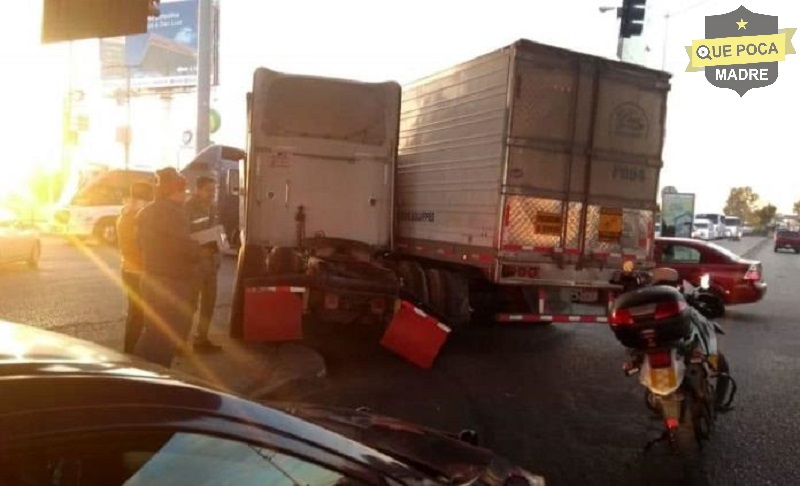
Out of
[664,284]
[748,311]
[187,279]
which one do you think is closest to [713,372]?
[664,284]

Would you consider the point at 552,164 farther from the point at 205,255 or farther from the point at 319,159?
the point at 205,255

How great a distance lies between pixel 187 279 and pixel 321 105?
505cm

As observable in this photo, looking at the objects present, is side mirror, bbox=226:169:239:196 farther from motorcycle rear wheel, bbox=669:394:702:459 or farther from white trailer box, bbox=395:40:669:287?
motorcycle rear wheel, bbox=669:394:702:459

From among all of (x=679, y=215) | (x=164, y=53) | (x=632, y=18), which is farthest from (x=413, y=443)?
(x=164, y=53)

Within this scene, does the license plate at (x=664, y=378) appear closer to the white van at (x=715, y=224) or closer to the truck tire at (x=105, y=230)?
the truck tire at (x=105, y=230)

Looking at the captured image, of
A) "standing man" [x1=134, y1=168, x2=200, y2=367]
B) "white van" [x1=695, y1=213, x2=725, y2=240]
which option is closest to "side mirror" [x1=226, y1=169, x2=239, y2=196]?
"standing man" [x1=134, y1=168, x2=200, y2=367]

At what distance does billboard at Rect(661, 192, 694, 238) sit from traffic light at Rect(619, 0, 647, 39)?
1547cm

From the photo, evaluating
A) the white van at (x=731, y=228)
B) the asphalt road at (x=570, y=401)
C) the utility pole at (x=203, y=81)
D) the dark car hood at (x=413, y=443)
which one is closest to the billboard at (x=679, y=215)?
the utility pole at (x=203, y=81)

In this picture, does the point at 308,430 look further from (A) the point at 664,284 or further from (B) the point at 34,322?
(B) the point at 34,322

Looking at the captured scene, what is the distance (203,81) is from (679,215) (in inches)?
737

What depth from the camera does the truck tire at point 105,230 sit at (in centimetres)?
2569

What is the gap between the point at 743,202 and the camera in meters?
138

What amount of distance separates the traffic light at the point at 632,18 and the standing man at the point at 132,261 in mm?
11504

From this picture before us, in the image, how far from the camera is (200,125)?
810 inches
